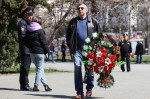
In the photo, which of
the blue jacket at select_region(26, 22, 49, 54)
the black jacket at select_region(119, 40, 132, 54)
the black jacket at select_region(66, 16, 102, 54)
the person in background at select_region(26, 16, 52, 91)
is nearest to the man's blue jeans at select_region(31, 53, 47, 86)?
the person in background at select_region(26, 16, 52, 91)

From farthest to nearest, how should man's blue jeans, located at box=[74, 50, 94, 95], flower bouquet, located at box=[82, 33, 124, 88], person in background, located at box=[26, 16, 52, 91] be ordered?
1. person in background, located at box=[26, 16, 52, 91]
2. man's blue jeans, located at box=[74, 50, 94, 95]
3. flower bouquet, located at box=[82, 33, 124, 88]

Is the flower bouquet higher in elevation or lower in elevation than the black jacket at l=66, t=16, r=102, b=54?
lower

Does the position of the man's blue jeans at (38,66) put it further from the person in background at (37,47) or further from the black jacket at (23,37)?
the black jacket at (23,37)

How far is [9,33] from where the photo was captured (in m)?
14.4

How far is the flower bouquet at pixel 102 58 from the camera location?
7691 mm

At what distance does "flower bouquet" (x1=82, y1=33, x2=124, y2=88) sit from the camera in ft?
25.2

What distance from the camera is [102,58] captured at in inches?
303

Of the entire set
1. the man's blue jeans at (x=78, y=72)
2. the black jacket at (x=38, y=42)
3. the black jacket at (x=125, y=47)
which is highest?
the black jacket at (x=38, y=42)

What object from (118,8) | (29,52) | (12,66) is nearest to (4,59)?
(12,66)

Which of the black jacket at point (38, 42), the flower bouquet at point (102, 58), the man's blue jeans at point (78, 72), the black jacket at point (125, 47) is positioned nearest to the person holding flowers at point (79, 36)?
the man's blue jeans at point (78, 72)

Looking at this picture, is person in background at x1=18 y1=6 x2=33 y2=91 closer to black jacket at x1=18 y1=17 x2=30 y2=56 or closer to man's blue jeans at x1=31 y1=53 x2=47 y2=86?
black jacket at x1=18 y1=17 x2=30 y2=56

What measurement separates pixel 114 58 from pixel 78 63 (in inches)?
29.9

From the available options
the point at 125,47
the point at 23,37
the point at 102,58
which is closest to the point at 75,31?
the point at 102,58

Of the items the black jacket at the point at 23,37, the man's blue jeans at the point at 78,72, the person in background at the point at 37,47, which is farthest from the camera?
the black jacket at the point at 23,37
